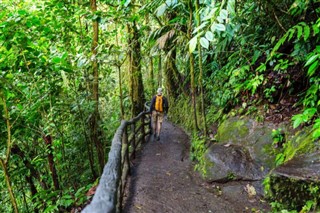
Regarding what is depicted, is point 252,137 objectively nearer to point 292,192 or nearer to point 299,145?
point 299,145

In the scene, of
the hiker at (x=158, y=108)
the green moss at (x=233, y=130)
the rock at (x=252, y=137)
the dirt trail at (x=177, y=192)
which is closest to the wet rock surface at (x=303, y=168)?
the dirt trail at (x=177, y=192)

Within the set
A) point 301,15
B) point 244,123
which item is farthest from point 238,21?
point 244,123

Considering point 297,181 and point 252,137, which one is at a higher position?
point 252,137

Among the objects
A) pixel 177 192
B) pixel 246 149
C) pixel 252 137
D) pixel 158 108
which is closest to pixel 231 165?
pixel 246 149

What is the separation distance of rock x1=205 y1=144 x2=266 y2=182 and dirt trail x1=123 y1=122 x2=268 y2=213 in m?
0.17

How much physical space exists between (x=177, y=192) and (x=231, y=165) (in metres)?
1.29

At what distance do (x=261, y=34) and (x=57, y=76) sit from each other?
526 centimetres

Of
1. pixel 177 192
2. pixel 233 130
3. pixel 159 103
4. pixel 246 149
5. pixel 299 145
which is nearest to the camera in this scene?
pixel 299 145

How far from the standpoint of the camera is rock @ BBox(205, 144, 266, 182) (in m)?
5.00

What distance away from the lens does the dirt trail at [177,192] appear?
13.7ft

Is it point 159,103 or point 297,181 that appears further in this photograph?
point 159,103

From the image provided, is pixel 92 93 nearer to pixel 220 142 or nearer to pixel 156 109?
pixel 156 109

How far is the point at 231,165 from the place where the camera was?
17.4 ft

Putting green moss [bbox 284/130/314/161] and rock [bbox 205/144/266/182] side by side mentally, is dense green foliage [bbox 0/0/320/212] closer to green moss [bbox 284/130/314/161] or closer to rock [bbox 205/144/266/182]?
green moss [bbox 284/130/314/161]
